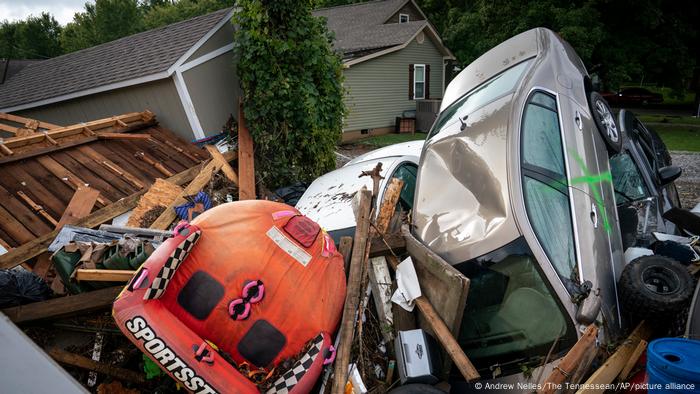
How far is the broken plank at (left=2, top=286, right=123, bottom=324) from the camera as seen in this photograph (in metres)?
3.26

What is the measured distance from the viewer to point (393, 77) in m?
18.5

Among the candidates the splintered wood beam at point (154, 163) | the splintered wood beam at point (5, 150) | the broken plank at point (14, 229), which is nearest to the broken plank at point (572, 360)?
the broken plank at point (14, 229)

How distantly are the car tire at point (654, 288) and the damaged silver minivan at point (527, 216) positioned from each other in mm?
127

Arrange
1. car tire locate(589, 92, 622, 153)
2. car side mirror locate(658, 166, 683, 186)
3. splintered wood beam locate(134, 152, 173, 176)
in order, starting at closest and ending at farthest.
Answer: car tire locate(589, 92, 622, 153) → car side mirror locate(658, 166, 683, 186) → splintered wood beam locate(134, 152, 173, 176)

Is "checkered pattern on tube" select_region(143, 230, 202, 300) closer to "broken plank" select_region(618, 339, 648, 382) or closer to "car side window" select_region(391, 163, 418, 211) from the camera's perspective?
"car side window" select_region(391, 163, 418, 211)

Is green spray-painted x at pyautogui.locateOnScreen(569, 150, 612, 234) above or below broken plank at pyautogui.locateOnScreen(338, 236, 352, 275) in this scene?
above

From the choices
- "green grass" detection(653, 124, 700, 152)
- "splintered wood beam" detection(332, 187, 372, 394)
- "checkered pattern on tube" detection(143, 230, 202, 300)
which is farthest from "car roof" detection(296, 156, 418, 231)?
"green grass" detection(653, 124, 700, 152)

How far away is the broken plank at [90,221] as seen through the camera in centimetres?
442

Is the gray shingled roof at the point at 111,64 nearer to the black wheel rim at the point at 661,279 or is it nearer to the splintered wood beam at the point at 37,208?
the splintered wood beam at the point at 37,208

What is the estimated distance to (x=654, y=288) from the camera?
3199mm

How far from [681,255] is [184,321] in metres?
4.04

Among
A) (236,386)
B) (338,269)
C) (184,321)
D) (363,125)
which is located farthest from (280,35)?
(363,125)

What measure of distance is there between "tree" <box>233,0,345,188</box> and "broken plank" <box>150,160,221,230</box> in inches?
31.3

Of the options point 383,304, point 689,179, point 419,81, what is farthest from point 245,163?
point 419,81
